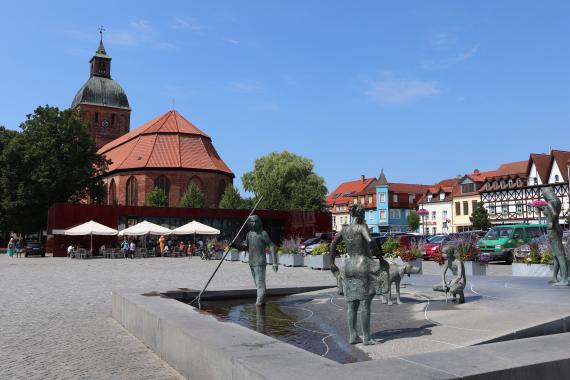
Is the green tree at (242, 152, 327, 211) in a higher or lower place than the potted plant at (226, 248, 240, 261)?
higher

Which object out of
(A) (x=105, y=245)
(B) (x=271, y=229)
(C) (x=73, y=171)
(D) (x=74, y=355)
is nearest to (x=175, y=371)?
(D) (x=74, y=355)

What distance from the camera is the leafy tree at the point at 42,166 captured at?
47.0 m

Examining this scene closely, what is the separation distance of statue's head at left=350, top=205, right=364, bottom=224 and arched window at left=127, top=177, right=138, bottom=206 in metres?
63.6

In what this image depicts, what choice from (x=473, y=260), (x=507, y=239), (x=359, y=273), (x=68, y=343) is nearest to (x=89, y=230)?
(x=507, y=239)

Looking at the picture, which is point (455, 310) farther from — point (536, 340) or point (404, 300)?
point (536, 340)

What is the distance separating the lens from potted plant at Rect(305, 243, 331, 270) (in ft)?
78.0

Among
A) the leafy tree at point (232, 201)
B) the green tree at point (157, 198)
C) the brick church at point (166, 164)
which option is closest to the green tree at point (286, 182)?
the leafy tree at point (232, 201)

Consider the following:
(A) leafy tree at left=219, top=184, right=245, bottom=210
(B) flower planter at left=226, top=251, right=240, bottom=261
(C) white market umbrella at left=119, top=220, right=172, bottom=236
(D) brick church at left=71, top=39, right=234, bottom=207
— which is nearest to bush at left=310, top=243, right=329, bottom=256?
(B) flower planter at left=226, top=251, right=240, bottom=261

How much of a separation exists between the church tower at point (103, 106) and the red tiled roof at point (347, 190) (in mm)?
40786

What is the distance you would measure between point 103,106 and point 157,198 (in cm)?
4104

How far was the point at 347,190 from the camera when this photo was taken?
10294 cm

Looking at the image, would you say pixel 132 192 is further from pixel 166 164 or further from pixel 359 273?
pixel 359 273

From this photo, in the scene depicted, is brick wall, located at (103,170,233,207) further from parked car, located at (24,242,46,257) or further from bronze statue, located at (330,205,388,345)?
bronze statue, located at (330,205,388,345)

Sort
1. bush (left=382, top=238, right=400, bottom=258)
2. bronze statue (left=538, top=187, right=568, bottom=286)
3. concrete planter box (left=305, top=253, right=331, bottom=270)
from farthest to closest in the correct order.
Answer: concrete planter box (left=305, top=253, right=331, bottom=270)
bush (left=382, top=238, right=400, bottom=258)
bronze statue (left=538, top=187, right=568, bottom=286)
